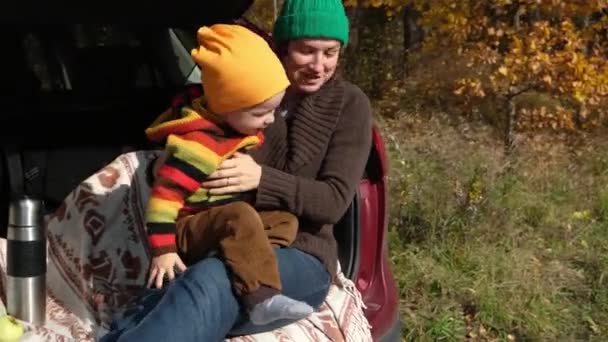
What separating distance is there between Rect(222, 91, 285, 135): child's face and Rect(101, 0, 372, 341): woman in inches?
3.6

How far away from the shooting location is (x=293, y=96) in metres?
2.57

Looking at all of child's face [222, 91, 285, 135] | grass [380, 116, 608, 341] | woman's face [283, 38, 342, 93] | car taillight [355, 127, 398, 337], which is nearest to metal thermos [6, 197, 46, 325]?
child's face [222, 91, 285, 135]

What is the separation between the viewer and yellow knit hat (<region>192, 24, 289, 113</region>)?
2.14 m

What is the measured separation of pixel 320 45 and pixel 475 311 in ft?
6.34

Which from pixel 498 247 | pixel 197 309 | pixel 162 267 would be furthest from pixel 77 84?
pixel 498 247

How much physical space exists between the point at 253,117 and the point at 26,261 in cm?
76

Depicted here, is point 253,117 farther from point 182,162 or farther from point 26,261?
point 26,261

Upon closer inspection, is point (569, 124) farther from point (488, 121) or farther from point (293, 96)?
point (293, 96)

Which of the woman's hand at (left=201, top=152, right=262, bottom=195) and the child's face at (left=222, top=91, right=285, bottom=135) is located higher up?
the child's face at (left=222, top=91, right=285, bottom=135)

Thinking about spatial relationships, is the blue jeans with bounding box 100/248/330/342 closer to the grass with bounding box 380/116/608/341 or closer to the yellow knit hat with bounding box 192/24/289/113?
the yellow knit hat with bounding box 192/24/289/113

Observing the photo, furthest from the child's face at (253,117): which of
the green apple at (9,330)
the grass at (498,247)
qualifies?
the grass at (498,247)

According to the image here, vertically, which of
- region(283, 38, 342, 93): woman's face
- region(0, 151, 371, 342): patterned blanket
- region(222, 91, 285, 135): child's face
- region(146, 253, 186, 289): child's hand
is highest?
region(283, 38, 342, 93): woman's face

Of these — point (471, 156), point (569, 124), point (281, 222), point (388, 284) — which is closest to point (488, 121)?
point (569, 124)

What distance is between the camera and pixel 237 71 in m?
2.14
